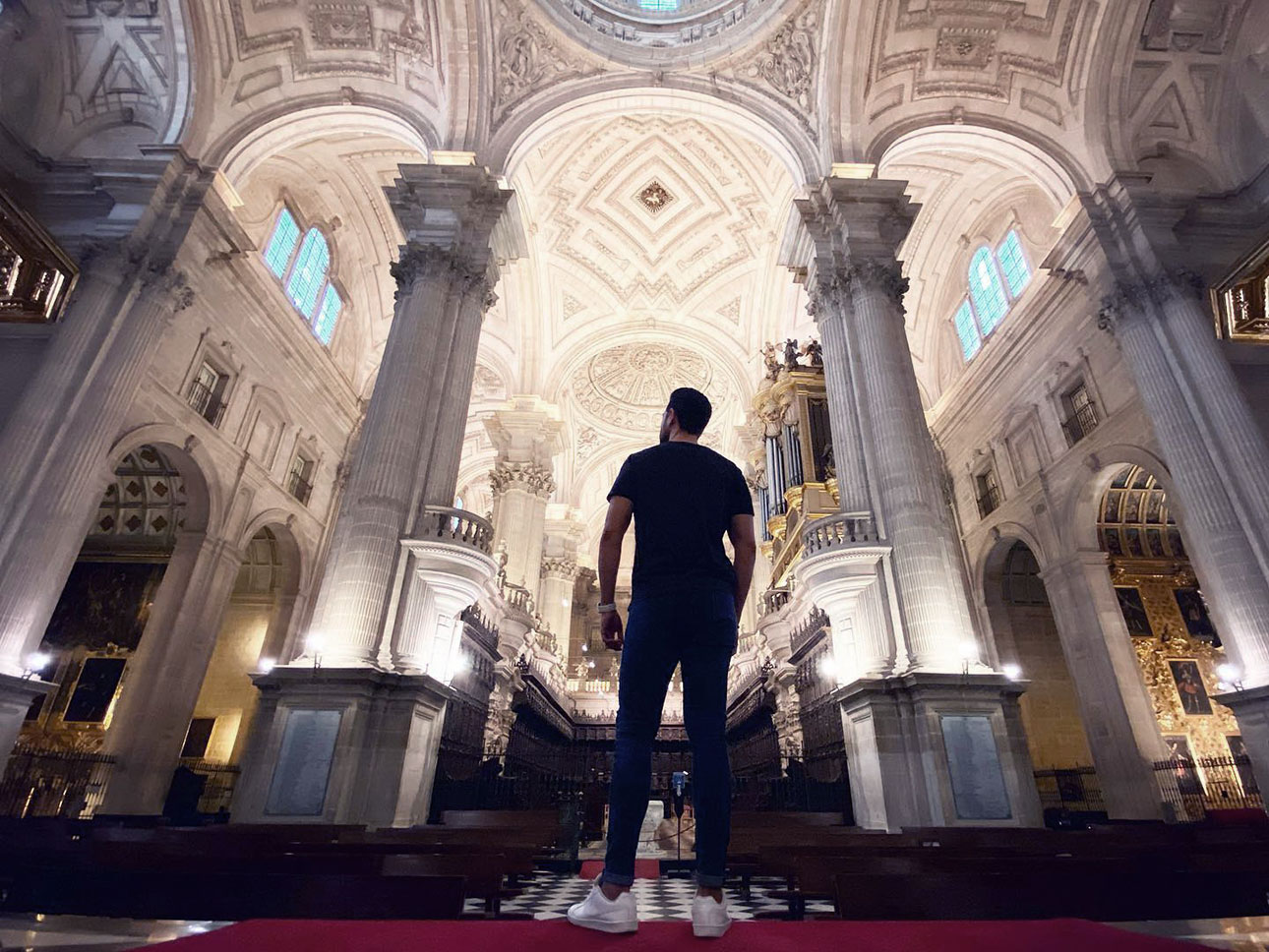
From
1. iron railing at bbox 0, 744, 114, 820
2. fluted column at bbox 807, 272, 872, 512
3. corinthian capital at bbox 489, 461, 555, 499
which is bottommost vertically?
iron railing at bbox 0, 744, 114, 820

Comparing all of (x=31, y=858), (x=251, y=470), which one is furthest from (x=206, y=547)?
(x=31, y=858)

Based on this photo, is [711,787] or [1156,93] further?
[1156,93]

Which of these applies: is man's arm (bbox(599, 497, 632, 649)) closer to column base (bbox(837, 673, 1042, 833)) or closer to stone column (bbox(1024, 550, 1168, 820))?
column base (bbox(837, 673, 1042, 833))

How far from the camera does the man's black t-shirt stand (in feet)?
8.04

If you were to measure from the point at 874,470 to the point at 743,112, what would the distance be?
9015 mm

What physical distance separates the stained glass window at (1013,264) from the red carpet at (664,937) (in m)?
15.4

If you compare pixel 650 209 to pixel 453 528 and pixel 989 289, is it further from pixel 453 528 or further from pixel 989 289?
pixel 453 528

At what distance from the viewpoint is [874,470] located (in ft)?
30.0

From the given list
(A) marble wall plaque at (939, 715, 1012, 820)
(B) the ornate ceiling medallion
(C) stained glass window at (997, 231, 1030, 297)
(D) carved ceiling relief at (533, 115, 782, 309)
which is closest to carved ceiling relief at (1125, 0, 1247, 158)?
(C) stained glass window at (997, 231, 1030, 297)

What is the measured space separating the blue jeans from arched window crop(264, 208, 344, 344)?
14938 millimetres

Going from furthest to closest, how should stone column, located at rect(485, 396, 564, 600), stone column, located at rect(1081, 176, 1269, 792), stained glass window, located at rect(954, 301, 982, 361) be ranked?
stone column, located at rect(485, 396, 564, 600) < stained glass window, located at rect(954, 301, 982, 361) < stone column, located at rect(1081, 176, 1269, 792)

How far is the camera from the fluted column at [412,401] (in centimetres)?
793

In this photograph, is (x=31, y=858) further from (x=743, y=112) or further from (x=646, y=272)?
(x=646, y=272)

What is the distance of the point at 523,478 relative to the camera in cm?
1903
